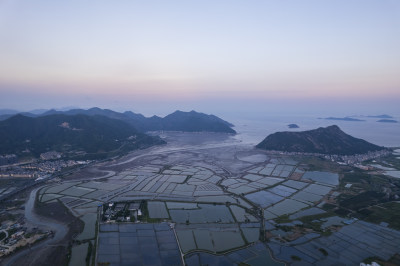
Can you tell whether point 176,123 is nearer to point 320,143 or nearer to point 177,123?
Answer: point 177,123

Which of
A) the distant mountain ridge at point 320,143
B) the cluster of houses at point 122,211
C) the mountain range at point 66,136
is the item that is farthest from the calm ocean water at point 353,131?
the cluster of houses at point 122,211

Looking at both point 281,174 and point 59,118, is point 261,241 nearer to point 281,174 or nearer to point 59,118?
point 281,174

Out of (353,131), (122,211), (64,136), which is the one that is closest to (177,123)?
(64,136)

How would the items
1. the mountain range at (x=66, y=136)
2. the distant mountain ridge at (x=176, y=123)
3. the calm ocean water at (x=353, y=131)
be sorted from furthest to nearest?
the distant mountain ridge at (x=176, y=123) < the calm ocean water at (x=353, y=131) < the mountain range at (x=66, y=136)

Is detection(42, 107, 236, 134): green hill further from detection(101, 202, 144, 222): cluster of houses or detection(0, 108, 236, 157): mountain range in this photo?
detection(101, 202, 144, 222): cluster of houses

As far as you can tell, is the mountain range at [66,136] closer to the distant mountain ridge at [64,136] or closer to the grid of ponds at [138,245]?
the distant mountain ridge at [64,136]
